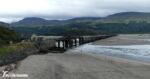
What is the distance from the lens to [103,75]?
2769 cm

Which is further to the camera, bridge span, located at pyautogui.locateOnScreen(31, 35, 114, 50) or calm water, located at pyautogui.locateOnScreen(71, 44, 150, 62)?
bridge span, located at pyautogui.locateOnScreen(31, 35, 114, 50)

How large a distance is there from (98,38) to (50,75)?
109361 millimetres

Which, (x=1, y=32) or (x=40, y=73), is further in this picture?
(x=1, y=32)

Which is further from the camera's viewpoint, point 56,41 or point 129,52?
Answer: point 56,41

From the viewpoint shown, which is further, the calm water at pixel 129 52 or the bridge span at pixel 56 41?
the bridge span at pixel 56 41

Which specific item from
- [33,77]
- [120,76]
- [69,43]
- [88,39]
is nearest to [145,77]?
[120,76]

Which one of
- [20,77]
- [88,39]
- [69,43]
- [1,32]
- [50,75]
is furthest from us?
[88,39]

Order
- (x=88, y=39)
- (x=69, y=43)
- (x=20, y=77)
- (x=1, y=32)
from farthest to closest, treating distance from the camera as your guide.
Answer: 1. (x=88, y=39)
2. (x=69, y=43)
3. (x=1, y=32)
4. (x=20, y=77)

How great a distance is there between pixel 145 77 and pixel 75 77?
16.0 ft

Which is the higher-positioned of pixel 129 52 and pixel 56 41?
pixel 129 52

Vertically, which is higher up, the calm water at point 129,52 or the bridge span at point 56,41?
the calm water at point 129,52

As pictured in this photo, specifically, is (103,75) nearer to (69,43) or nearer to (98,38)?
(69,43)

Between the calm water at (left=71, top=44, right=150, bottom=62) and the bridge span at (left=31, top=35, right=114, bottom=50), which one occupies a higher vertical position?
the calm water at (left=71, top=44, right=150, bottom=62)

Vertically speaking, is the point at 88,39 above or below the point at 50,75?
below
